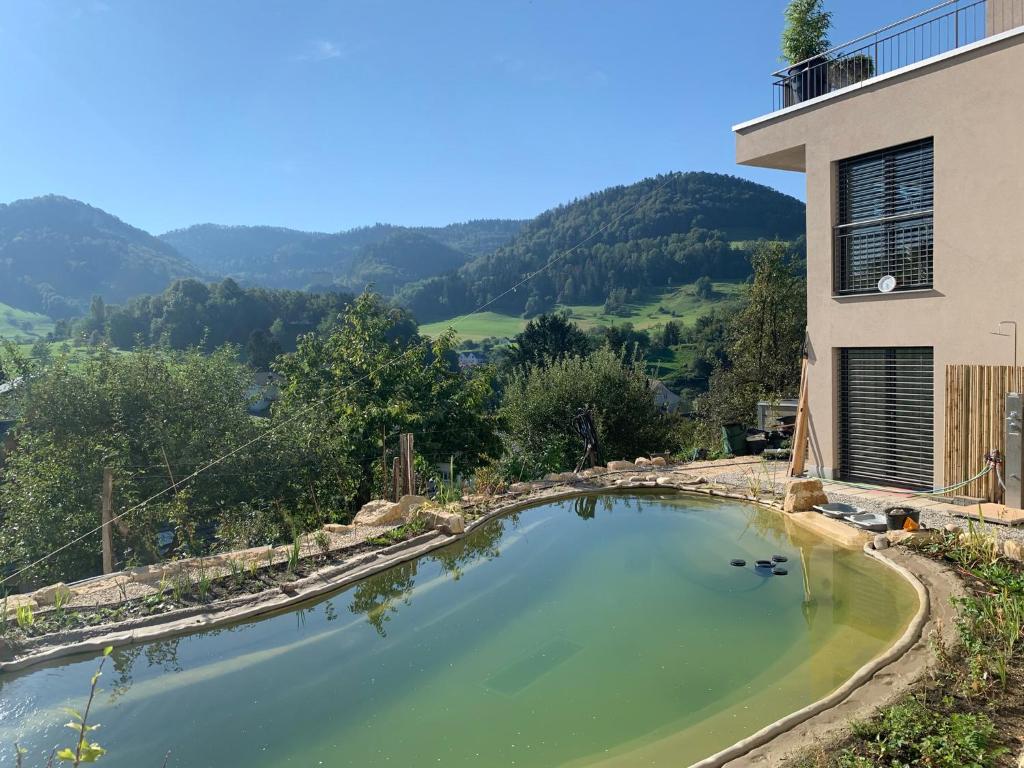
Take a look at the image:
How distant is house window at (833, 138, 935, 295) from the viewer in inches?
433

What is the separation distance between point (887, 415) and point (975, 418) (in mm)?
1821

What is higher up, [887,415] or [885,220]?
[885,220]

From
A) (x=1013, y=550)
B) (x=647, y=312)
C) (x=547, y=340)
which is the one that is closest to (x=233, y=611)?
(x=1013, y=550)

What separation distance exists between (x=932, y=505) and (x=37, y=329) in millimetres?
103399

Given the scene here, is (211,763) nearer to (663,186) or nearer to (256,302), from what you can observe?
(256,302)

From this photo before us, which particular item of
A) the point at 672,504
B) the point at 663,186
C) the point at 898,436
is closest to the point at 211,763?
the point at 672,504

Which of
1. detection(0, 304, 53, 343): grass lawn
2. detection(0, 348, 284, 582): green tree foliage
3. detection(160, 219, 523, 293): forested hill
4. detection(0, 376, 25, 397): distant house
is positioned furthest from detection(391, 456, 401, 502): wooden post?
detection(160, 219, 523, 293): forested hill

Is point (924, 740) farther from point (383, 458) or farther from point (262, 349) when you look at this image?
point (262, 349)

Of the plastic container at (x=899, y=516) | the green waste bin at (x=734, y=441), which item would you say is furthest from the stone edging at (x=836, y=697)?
the green waste bin at (x=734, y=441)

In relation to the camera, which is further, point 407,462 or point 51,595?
point 407,462

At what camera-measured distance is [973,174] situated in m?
10.1

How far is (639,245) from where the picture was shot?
272 ft

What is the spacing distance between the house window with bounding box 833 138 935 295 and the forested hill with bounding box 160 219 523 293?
98.0 m

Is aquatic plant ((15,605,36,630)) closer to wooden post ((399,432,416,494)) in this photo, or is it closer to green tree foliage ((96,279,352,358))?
wooden post ((399,432,416,494))
